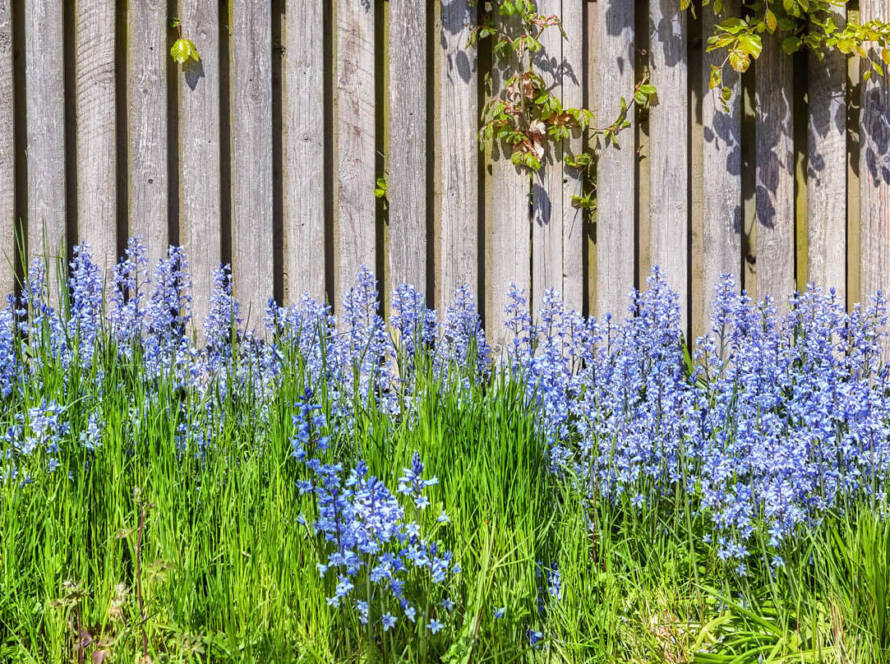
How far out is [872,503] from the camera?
1.96 metres

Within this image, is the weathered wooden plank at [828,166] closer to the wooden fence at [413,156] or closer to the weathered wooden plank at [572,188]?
the wooden fence at [413,156]

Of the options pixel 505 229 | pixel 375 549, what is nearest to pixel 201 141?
pixel 505 229

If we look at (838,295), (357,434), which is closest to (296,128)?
(357,434)

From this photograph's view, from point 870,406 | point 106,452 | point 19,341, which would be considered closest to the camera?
point 870,406

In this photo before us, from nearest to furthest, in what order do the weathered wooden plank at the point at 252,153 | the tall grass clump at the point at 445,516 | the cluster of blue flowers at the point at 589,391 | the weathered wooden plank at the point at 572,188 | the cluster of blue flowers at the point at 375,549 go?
1. the cluster of blue flowers at the point at 375,549
2. the tall grass clump at the point at 445,516
3. the cluster of blue flowers at the point at 589,391
4. the weathered wooden plank at the point at 252,153
5. the weathered wooden plank at the point at 572,188

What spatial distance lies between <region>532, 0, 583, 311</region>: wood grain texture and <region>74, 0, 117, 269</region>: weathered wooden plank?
1.63 metres

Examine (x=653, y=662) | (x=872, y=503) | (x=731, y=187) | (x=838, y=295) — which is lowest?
(x=653, y=662)

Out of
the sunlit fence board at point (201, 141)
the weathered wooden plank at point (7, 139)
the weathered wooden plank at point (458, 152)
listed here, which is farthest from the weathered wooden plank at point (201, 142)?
the weathered wooden plank at point (458, 152)

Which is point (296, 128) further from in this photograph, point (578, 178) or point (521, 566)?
point (521, 566)

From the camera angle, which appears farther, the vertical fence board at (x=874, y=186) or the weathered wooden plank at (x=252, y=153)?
the vertical fence board at (x=874, y=186)

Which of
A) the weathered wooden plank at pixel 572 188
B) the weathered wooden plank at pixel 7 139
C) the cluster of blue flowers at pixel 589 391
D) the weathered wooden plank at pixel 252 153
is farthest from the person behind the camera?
the weathered wooden plank at pixel 572 188

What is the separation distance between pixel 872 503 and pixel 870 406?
249mm

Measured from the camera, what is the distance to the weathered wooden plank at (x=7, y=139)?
130 inches

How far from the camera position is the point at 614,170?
355 centimetres
